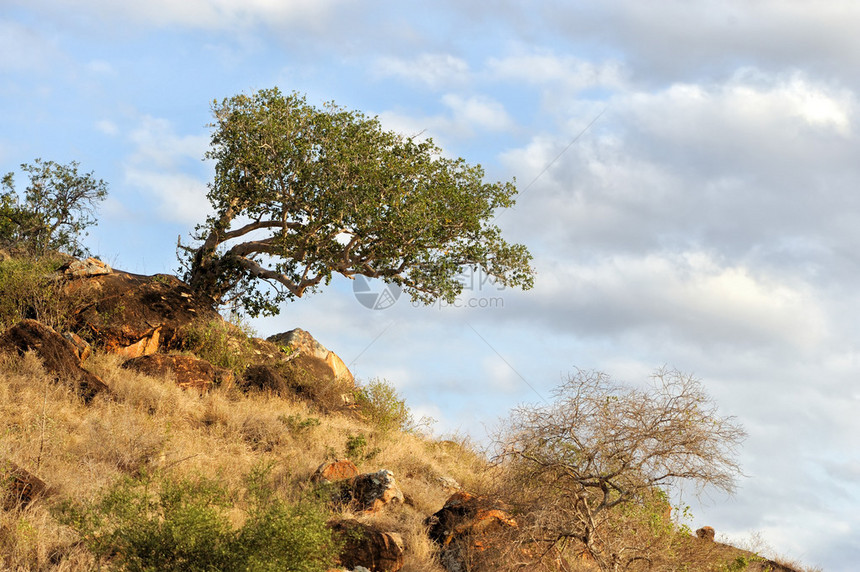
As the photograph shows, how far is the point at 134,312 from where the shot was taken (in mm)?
19875

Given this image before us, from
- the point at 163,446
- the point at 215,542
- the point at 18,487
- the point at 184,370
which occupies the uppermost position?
the point at 184,370

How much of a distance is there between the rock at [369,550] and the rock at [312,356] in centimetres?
1043

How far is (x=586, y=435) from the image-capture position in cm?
1076

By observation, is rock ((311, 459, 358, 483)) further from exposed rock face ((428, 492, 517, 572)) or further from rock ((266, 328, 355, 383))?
rock ((266, 328, 355, 383))

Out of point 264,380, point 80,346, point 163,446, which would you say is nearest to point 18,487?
point 163,446

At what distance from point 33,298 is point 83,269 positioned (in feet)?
6.07

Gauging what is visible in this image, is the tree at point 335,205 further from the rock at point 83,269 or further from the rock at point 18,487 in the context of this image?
the rock at point 18,487

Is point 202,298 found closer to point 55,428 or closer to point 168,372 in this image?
point 168,372

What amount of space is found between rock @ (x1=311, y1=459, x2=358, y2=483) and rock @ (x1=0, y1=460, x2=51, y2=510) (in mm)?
4284

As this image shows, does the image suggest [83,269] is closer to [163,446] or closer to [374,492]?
[163,446]

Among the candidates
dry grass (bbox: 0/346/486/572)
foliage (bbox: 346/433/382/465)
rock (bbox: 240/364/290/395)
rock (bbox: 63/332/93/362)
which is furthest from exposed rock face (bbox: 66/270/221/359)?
foliage (bbox: 346/433/382/465)

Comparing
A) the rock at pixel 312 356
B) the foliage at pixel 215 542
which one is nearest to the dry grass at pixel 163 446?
the foliage at pixel 215 542

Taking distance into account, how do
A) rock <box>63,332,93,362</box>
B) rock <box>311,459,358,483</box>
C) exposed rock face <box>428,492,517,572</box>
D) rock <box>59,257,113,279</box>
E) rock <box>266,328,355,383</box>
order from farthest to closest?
1. rock <box>266,328,355,383</box>
2. rock <box>59,257,113,279</box>
3. rock <box>63,332,93,362</box>
4. rock <box>311,459,358,483</box>
5. exposed rock face <box>428,492,517,572</box>

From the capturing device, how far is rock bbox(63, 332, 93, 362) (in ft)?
56.4
